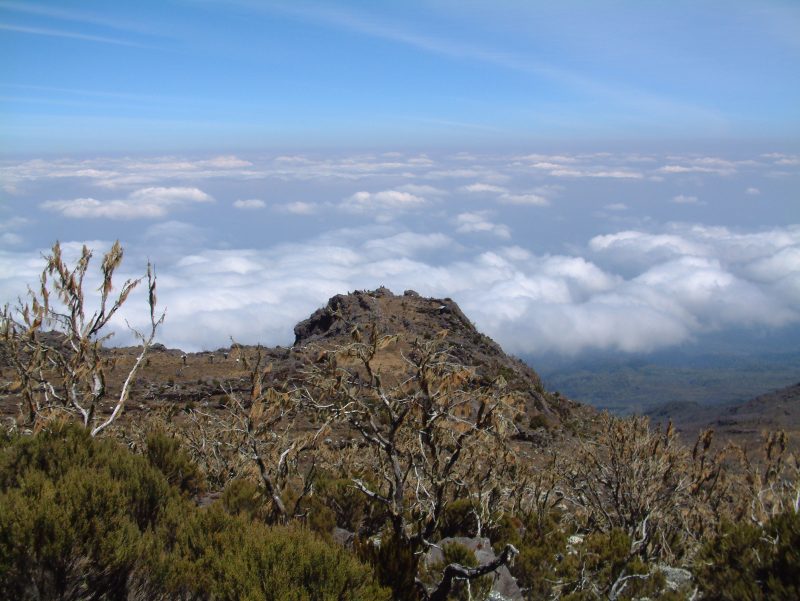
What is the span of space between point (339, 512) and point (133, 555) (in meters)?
5.75

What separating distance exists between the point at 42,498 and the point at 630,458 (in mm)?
8873

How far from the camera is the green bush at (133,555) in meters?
5.05

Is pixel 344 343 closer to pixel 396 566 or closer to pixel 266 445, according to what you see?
pixel 266 445

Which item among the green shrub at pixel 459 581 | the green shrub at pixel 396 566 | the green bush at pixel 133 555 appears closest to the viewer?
the green bush at pixel 133 555

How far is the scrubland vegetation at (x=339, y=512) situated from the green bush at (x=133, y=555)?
0.05ft

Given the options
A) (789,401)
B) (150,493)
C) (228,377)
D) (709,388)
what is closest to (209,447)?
(150,493)

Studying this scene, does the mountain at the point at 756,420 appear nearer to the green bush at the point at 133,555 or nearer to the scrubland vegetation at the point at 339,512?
the scrubland vegetation at the point at 339,512

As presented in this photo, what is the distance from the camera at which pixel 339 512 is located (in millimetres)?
10828

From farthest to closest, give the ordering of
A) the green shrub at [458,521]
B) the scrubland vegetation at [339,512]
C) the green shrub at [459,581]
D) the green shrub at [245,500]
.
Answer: the green shrub at [458,521] → the green shrub at [245,500] → the green shrub at [459,581] → the scrubland vegetation at [339,512]

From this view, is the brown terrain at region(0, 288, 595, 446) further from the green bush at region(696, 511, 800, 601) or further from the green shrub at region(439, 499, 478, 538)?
the green bush at region(696, 511, 800, 601)

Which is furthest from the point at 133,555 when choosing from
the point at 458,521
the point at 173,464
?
the point at 458,521

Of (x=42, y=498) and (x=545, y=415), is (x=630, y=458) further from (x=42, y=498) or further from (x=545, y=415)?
(x=545, y=415)

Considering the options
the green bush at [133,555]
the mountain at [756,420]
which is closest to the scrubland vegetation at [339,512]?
the green bush at [133,555]

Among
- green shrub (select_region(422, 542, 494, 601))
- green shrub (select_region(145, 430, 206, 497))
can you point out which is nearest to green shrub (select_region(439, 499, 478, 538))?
green shrub (select_region(422, 542, 494, 601))
